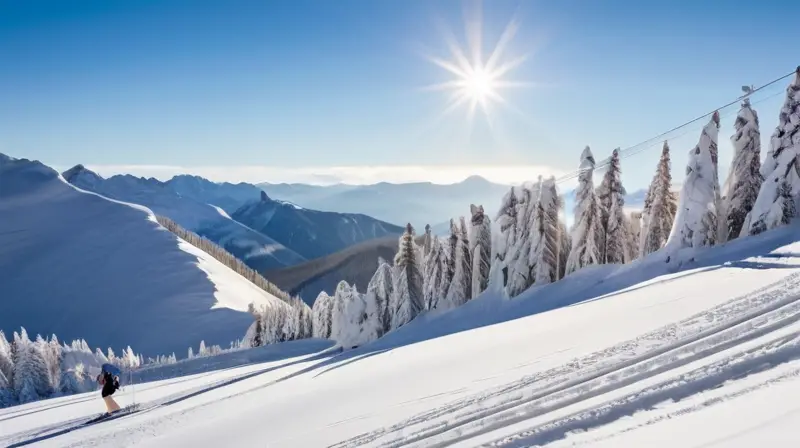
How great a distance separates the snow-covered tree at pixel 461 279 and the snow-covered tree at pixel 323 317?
25.1 metres

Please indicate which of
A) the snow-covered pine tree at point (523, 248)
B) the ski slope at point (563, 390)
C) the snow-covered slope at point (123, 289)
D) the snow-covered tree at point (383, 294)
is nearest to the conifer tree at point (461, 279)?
the snow-covered pine tree at point (523, 248)

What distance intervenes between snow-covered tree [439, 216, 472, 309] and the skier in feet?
93.0

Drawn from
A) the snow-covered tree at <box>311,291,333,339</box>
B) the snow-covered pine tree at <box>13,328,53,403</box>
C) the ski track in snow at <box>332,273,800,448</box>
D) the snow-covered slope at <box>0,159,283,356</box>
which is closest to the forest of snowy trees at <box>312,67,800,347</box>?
the snow-covered tree at <box>311,291,333,339</box>

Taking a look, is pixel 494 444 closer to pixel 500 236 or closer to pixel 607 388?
pixel 607 388

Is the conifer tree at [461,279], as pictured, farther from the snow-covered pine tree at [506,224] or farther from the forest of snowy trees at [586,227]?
the snow-covered pine tree at [506,224]

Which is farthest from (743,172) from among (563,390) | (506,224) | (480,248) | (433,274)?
(563,390)

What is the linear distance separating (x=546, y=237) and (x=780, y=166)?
15195 millimetres

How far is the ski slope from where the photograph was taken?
6.64 meters

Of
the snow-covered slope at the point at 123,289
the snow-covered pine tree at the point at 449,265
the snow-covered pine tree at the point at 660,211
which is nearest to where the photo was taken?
the snow-covered pine tree at the point at 660,211

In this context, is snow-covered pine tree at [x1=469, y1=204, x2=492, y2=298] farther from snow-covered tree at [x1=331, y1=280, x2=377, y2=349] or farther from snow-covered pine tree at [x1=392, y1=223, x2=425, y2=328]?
snow-covered tree at [x1=331, y1=280, x2=377, y2=349]

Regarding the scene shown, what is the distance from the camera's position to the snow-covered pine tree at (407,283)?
48062mm

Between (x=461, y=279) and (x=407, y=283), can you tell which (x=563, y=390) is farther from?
(x=407, y=283)

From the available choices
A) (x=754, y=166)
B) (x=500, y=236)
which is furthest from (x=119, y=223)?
(x=754, y=166)

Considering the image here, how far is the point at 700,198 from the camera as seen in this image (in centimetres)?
2627
